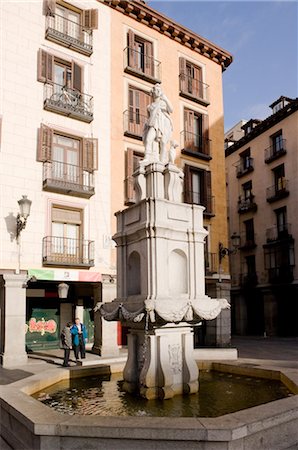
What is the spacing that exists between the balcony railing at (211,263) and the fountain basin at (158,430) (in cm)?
1765

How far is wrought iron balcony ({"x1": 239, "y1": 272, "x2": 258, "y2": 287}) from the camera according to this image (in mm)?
34500

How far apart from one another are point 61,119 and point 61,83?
234 centimetres

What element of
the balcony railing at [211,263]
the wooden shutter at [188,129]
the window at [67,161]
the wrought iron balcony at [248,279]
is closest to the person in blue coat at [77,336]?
the window at [67,161]

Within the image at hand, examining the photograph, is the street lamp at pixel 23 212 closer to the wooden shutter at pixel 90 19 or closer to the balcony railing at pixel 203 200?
the balcony railing at pixel 203 200

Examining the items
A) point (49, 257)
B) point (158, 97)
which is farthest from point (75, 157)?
point (158, 97)

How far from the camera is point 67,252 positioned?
65.7 feet

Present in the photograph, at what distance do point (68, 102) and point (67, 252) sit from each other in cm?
721

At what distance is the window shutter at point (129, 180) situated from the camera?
22078 millimetres

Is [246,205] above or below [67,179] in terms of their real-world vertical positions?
above

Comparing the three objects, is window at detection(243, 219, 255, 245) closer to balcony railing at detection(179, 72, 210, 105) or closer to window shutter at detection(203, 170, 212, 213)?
window shutter at detection(203, 170, 212, 213)

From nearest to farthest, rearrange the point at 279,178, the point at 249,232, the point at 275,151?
the point at 279,178
the point at 275,151
the point at 249,232

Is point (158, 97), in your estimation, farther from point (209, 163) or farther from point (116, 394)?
point (209, 163)

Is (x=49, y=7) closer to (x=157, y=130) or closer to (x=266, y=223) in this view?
(x=157, y=130)

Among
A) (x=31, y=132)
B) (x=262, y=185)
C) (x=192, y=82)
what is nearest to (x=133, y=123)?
(x=192, y=82)
